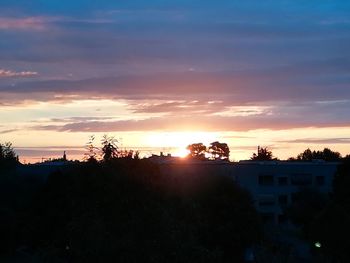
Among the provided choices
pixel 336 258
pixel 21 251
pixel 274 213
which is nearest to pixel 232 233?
pixel 336 258

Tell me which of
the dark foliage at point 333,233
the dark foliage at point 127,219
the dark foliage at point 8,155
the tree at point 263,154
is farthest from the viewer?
the tree at point 263,154

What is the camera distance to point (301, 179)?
84.2 meters

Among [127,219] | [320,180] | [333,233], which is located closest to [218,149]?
[320,180]

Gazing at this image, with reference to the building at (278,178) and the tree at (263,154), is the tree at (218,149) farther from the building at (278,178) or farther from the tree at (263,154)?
the building at (278,178)

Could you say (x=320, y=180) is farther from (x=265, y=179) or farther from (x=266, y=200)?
(x=266, y=200)

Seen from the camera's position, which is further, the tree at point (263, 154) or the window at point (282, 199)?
the tree at point (263, 154)

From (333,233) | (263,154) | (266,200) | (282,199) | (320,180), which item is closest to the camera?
(333,233)

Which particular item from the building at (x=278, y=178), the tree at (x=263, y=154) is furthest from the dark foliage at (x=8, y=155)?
the tree at (x=263, y=154)

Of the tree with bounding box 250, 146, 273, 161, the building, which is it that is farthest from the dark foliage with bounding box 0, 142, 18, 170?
the tree with bounding box 250, 146, 273, 161

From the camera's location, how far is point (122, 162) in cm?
1594

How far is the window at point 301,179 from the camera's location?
83688 millimetres

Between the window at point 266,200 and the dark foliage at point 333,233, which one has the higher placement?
the window at point 266,200

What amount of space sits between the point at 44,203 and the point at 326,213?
16.7 meters

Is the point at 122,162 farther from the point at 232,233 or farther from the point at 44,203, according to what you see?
the point at 44,203
